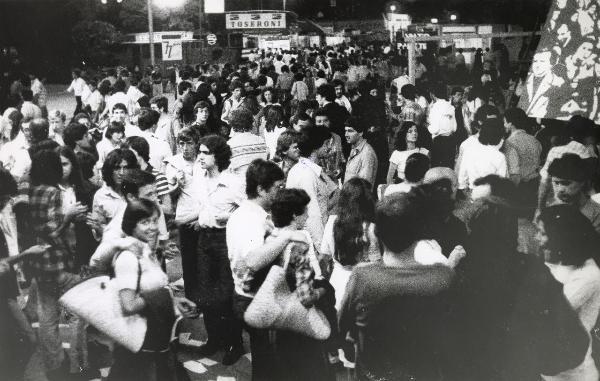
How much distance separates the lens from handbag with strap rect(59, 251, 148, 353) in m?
3.42

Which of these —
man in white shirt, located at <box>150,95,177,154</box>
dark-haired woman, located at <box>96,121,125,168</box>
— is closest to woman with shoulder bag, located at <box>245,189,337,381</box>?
dark-haired woman, located at <box>96,121,125,168</box>

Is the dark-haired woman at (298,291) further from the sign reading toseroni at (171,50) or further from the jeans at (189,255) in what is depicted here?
the sign reading toseroni at (171,50)

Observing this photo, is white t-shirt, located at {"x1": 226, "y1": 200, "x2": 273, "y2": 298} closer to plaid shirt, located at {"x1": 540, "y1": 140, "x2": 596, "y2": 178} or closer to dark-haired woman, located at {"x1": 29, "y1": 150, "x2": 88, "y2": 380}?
dark-haired woman, located at {"x1": 29, "y1": 150, "x2": 88, "y2": 380}

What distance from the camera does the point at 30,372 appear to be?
4641 mm

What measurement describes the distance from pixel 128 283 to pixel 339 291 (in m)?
1.22

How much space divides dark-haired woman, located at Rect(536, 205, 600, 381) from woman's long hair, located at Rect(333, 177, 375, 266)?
3.22 feet

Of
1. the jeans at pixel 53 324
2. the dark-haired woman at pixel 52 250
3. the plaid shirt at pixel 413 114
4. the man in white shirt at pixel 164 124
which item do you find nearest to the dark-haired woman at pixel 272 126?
the man in white shirt at pixel 164 124

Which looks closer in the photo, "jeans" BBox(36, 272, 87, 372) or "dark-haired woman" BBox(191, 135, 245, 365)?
"jeans" BBox(36, 272, 87, 372)

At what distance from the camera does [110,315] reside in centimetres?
344

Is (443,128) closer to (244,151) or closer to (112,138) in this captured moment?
(244,151)

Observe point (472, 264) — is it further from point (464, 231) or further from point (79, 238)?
point (79, 238)

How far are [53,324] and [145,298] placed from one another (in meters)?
1.33

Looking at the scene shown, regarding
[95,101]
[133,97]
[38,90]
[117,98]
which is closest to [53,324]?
[117,98]

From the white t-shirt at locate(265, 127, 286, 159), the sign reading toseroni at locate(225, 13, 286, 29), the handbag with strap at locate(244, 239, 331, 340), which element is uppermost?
the sign reading toseroni at locate(225, 13, 286, 29)
